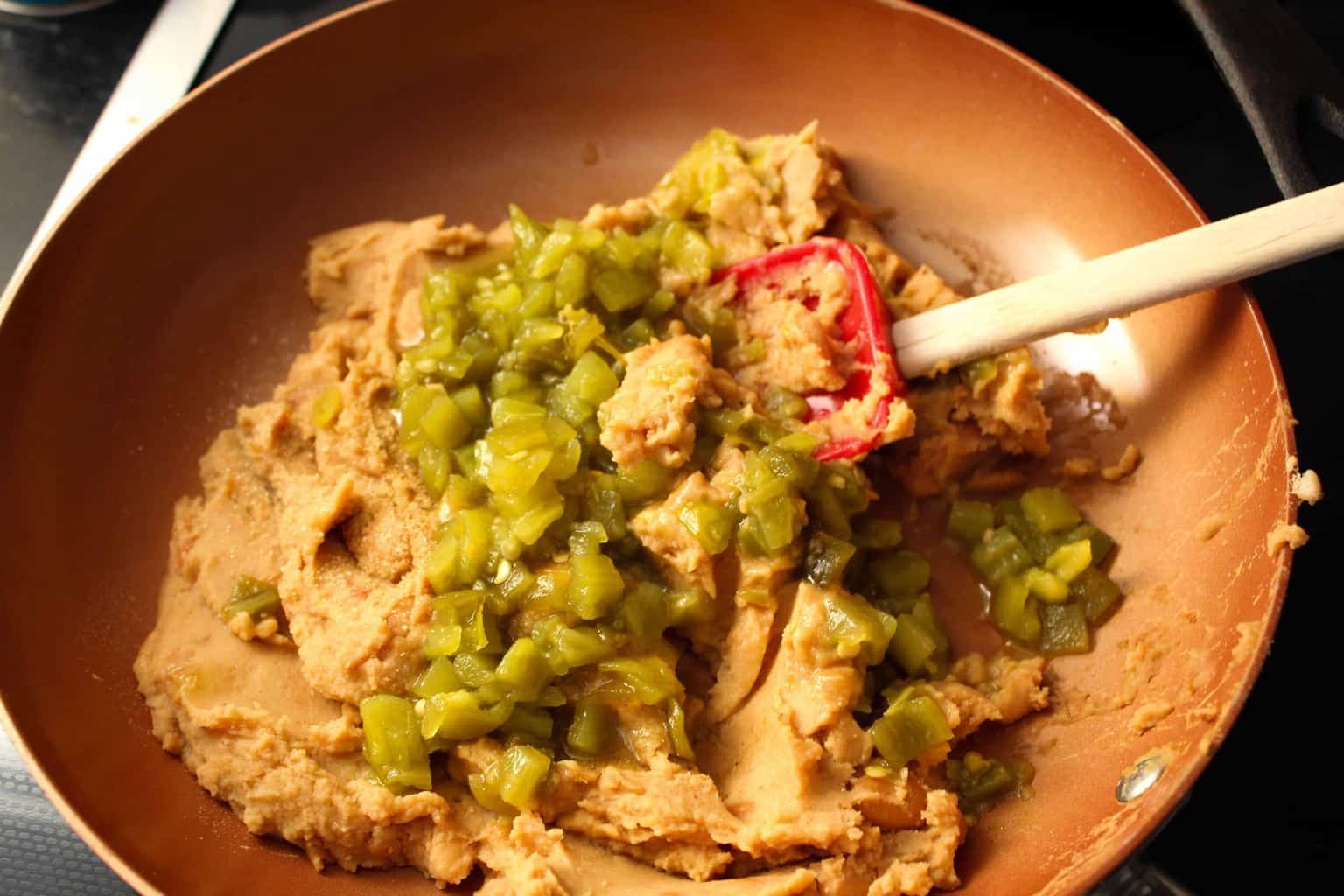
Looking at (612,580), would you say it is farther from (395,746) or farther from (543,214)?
(543,214)

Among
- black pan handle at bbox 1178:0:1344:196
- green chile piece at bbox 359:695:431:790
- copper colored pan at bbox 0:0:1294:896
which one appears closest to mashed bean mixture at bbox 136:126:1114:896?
green chile piece at bbox 359:695:431:790

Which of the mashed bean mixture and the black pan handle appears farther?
the black pan handle

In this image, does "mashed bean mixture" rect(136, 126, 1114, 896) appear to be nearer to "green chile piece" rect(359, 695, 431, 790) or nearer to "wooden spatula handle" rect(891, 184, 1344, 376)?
"green chile piece" rect(359, 695, 431, 790)

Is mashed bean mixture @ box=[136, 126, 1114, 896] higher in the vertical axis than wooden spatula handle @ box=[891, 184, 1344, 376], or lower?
lower

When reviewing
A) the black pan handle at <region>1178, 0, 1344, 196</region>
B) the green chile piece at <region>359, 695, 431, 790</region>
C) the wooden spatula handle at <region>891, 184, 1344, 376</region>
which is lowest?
the green chile piece at <region>359, 695, 431, 790</region>

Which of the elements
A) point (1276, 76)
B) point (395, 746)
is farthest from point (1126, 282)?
point (395, 746)

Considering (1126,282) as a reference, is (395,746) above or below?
below

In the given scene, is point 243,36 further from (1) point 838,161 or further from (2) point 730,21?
(1) point 838,161
